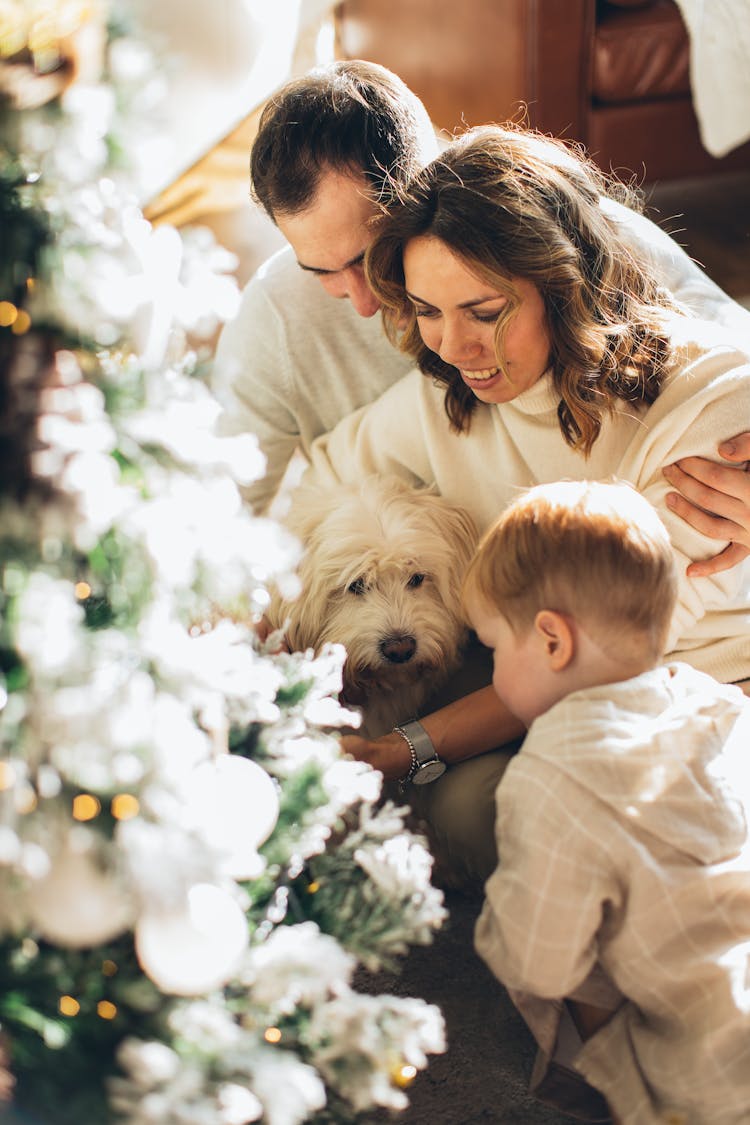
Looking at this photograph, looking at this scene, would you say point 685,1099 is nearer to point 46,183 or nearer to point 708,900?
point 708,900

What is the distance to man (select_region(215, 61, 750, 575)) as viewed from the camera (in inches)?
57.6

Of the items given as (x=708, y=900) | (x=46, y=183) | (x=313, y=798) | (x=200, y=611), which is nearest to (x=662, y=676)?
(x=708, y=900)

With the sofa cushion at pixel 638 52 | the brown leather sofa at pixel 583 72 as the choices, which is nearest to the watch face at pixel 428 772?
the brown leather sofa at pixel 583 72

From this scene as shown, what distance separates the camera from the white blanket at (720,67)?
289cm

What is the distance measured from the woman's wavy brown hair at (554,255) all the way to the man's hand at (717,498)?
12 centimetres

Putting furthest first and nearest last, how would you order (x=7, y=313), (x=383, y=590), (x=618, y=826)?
1. (x=383, y=590)
2. (x=618, y=826)
3. (x=7, y=313)

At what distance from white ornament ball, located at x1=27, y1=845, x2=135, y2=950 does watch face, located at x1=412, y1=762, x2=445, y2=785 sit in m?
0.67

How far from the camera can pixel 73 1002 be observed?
911 mm

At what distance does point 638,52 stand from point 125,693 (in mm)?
2739

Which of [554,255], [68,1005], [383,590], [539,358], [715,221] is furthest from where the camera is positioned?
[715,221]

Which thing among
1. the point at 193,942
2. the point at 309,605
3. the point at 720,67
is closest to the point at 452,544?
the point at 309,605

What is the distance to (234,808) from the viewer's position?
3.13ft

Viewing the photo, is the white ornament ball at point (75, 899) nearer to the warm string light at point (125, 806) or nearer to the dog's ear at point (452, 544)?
the warm string light at point (125, 806)

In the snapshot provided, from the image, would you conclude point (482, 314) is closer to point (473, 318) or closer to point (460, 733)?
point (473, 318)
